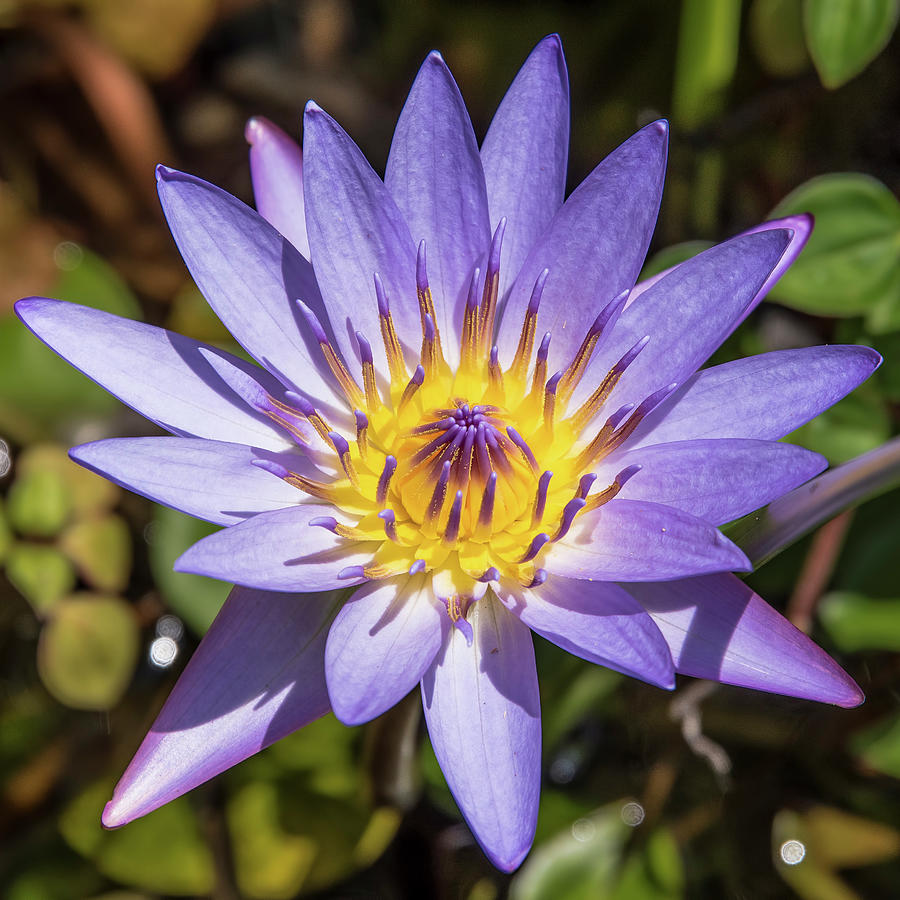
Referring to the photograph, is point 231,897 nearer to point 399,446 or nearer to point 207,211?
point 399,446

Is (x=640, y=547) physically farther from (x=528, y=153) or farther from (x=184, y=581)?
(x=184, y=581)

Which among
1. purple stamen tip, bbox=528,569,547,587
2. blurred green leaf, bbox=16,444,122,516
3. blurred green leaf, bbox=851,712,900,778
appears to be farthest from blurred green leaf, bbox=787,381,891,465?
blurred green leaf, bbox=16,444,122,516

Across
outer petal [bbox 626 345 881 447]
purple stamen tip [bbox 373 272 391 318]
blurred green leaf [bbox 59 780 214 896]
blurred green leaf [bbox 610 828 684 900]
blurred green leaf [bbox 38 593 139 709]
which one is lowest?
blurred green leaf [bbox 610 828 684 900]

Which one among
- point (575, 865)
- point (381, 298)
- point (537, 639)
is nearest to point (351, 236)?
point (381, 298)

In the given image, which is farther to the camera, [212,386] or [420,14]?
[420,14]

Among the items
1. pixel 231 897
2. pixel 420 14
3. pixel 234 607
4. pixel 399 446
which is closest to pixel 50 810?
pixel 231 897

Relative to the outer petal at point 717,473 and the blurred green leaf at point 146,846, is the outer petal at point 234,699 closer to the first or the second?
the outer petal at point 717,473

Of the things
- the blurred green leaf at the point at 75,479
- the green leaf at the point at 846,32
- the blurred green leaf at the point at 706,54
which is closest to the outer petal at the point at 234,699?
the blurred green leaf at the point at 75,479

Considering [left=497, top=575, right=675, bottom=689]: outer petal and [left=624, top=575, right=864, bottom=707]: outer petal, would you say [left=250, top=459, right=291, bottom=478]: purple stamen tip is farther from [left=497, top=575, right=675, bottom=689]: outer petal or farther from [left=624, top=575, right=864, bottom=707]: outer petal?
[left=624, top=575, right=864, bottom=707]: outer petal
